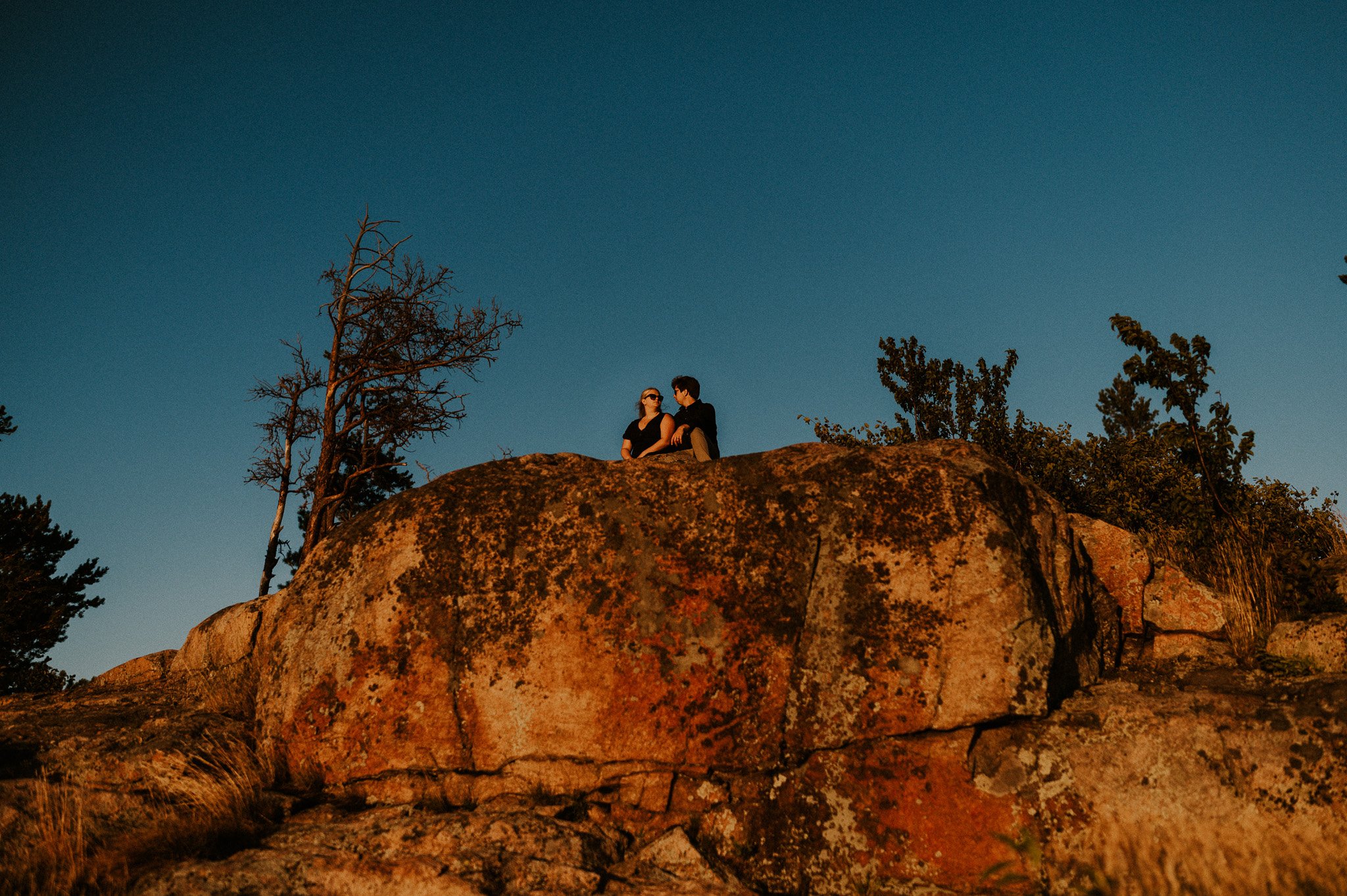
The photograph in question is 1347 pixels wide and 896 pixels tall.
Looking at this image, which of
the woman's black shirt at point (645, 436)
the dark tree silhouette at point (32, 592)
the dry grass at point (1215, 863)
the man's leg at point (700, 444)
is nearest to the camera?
the dry grass at point (1215, 863)

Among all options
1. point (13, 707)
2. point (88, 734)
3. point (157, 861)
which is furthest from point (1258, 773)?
point (13, 707)

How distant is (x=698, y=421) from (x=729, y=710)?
3677 mm

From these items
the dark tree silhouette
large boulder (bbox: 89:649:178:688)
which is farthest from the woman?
the dark tree silhouette

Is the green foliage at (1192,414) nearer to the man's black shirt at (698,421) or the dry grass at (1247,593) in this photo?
the dry grass at (1247,593)

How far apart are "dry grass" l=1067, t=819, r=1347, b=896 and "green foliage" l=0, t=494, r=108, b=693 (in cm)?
1847

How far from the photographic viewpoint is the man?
806 cm

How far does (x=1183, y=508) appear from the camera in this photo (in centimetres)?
785

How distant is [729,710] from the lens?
17.2 feet

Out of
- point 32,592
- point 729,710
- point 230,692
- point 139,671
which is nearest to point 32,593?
point 32,592

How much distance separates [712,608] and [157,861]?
3.47 m

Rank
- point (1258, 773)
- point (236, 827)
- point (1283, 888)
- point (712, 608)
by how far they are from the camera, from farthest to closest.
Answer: point (712, 608)
point (236, 827)
point (1258, 773)
point (1283, 888)

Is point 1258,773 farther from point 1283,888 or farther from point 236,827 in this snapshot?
point 236,827

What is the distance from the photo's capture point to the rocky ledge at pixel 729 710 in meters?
4.56

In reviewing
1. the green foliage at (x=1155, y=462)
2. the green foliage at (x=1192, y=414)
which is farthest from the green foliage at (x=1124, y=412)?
the green foliage at (x=1192, y=414)
